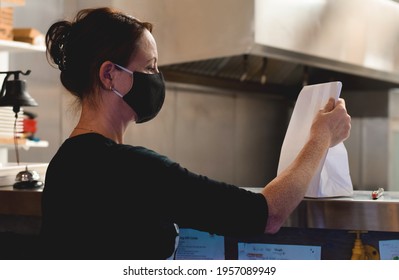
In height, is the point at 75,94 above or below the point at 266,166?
above

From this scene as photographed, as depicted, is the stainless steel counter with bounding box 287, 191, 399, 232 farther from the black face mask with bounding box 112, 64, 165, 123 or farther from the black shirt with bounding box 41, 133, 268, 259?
the black face mask with bounding box 112, 64, 165, 123

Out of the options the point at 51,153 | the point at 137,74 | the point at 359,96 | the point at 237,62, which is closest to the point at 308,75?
the point at 359,96

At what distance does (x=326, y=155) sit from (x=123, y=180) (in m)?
0.50

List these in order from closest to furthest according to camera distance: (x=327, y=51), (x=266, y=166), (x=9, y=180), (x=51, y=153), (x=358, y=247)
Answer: (x=358, y=247) → (x=9, y=180) → (x=327, y=51) → (x=51, y=153) → (x=266, y=166)

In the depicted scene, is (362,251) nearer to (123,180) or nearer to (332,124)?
(332,124)

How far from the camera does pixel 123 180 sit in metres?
1.07

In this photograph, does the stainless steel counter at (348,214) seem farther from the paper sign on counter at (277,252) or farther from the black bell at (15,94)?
the black bell at (15,94)

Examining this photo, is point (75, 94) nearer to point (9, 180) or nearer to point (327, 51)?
point (9, 180)

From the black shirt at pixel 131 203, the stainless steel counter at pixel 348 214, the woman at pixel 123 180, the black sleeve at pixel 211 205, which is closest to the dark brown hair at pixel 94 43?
the woman at pixel 123 180

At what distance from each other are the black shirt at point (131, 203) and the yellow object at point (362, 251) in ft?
1.46

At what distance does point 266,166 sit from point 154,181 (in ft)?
12.1

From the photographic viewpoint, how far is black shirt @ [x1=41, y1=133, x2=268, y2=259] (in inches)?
41.2

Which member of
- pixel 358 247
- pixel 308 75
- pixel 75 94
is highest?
pixel 308 75

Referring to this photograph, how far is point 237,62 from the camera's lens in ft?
12.0
